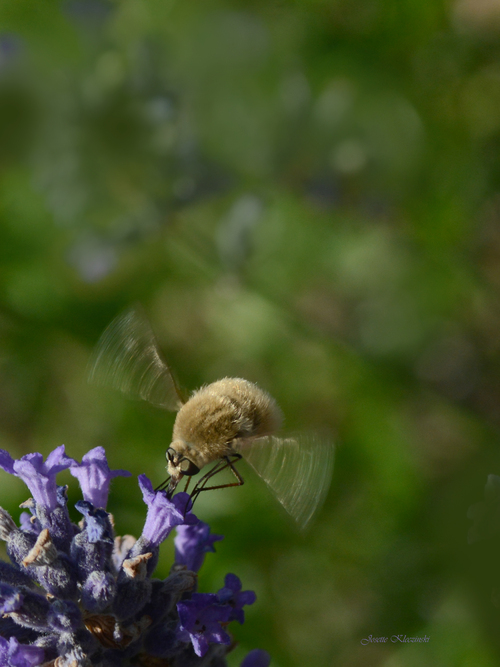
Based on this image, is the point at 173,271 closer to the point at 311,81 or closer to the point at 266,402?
the point at 311,81

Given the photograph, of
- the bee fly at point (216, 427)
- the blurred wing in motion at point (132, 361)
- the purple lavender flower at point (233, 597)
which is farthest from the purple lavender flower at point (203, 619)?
the blurred wing in motion at point (132, 361)

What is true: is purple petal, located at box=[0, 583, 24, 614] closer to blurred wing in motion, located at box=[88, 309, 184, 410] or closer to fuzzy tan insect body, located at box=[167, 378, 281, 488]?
fuzzy tan insect body, located at box=[167, 378, 281, 488]

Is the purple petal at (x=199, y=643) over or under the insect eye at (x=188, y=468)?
under

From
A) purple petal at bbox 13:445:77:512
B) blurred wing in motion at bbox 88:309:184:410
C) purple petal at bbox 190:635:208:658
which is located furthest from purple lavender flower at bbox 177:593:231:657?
blurred wing in motion at bbox 88:309:184:410

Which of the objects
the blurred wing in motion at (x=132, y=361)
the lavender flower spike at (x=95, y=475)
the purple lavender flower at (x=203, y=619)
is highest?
the blurred wing in motion at (x=132, y=361)

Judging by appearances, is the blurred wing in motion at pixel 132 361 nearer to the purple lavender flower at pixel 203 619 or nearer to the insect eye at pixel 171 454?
the insect eye at pixel 171 454

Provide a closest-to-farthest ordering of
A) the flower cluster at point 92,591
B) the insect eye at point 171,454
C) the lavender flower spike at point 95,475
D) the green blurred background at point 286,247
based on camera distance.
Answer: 1. the flower cluster at point 92,591
2. the lavender flower spike at point 95,475
3. the insect eye at point 171,454
4. the green blurred background at point 286,247

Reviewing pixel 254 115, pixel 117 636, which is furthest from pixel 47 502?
pixel 254 115
